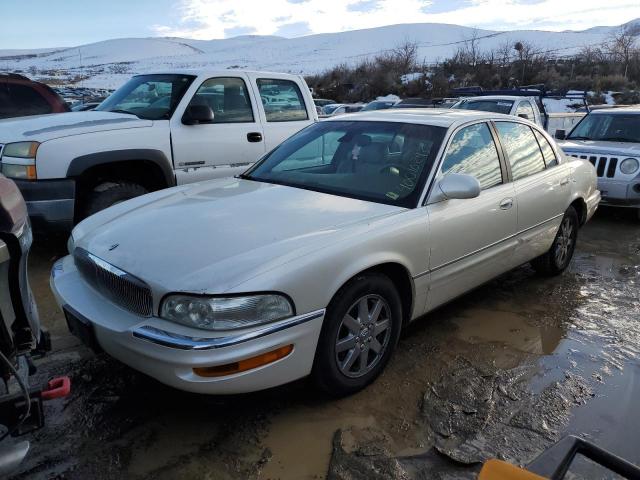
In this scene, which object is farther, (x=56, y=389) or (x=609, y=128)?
(x=609, y=128)

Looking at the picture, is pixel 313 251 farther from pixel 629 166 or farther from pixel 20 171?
pixel 629 166

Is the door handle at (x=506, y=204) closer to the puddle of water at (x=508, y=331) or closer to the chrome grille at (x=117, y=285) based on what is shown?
the puddle of water at (x=508, y=331)

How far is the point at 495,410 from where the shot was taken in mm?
2930

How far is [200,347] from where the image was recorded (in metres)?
2.32

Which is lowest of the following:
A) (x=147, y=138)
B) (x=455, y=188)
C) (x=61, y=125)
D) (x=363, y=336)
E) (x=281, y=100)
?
(x=363, y=336)

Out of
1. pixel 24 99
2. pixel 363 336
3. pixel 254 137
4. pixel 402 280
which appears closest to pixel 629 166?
pixel 254 137

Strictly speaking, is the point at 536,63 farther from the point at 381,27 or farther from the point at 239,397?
the point at 381,27

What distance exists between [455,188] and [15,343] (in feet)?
7.91

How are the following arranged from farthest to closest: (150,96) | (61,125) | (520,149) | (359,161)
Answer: (150,96) < (61,125) < (520,149) < (359,161)

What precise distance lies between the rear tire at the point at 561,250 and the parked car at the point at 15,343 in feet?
13.5

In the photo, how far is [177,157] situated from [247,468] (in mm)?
3612

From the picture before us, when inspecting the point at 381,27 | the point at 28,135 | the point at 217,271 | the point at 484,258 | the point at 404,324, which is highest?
the point at 381,27

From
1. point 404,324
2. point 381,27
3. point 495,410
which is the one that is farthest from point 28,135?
point 381,27

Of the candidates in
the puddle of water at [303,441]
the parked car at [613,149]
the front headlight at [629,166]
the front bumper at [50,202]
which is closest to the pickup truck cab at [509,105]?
the parked car at [613,149]
